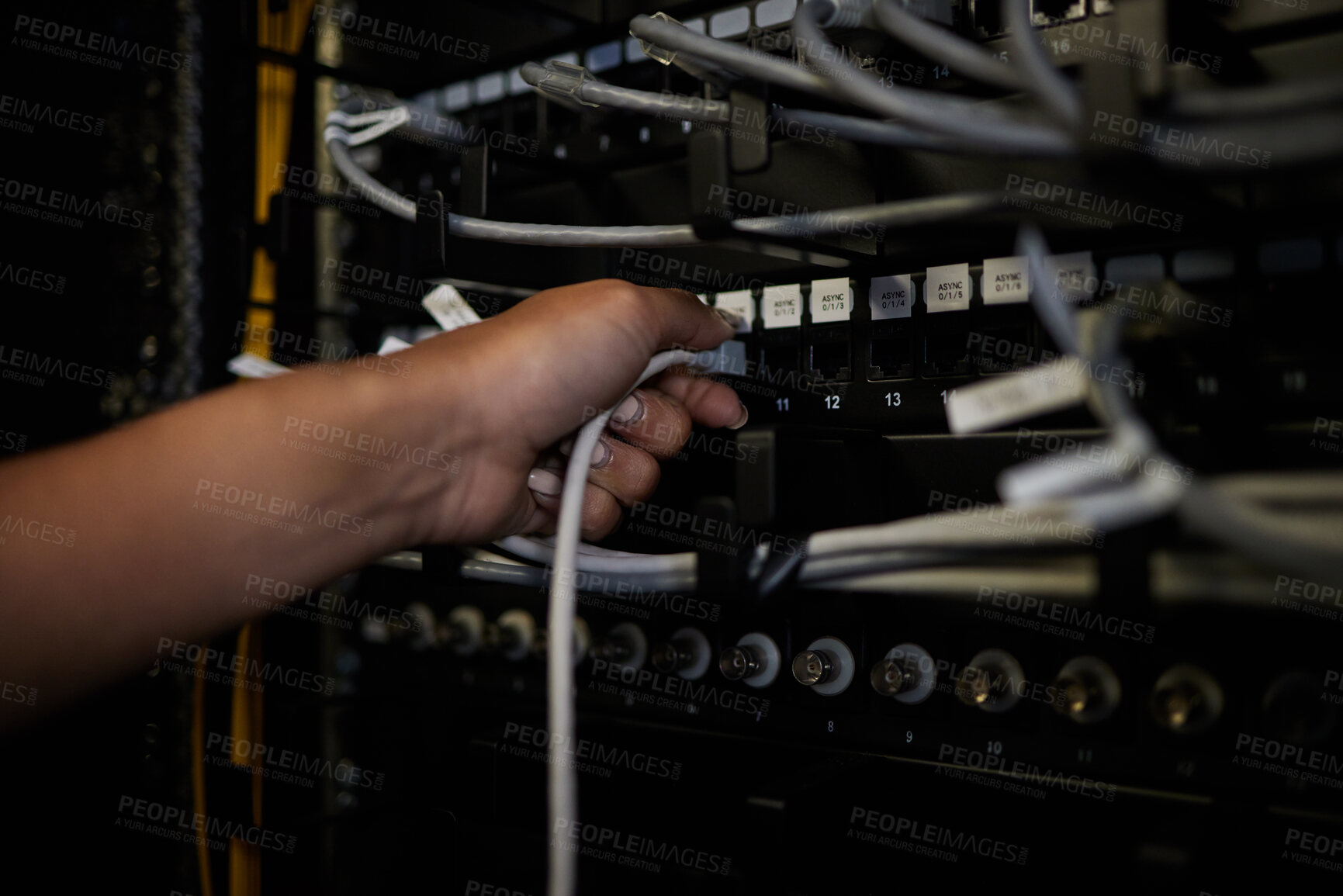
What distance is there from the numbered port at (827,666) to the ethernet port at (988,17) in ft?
1.09

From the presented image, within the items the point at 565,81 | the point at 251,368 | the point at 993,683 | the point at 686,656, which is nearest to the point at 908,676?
the point at 993,683

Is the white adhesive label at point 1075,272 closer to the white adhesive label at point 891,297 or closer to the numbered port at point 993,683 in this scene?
the white adhesive label at point 891,297

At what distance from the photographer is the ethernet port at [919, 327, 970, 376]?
49 cm

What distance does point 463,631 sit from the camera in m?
0.70

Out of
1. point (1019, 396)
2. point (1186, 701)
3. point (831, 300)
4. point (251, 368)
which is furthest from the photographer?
point (251, 368)

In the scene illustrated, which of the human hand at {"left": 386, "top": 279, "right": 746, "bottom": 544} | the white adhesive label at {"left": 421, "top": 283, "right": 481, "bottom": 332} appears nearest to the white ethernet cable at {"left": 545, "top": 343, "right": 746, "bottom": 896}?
the human hand at {"left": 386, "top": 279, "right": 746, "bottom": 544}

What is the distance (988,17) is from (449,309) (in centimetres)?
37

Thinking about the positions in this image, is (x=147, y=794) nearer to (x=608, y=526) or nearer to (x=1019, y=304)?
(x=608, y=526)

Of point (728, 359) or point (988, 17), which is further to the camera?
point (728, 359)

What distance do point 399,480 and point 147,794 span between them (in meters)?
0.38

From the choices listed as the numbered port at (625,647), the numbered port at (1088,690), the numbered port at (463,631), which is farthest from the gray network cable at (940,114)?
the numbered port at (463,631)

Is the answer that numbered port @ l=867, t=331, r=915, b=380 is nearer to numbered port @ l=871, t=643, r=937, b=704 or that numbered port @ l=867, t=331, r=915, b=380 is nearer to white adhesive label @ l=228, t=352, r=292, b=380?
numbered port @ l=871, t=643, r=937, b=704

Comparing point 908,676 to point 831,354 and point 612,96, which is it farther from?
point 612,96

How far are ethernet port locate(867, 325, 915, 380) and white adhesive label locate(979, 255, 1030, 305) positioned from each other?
5 cm
